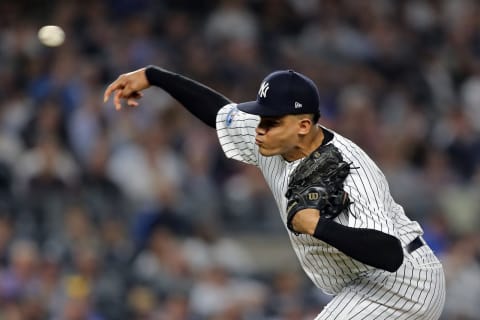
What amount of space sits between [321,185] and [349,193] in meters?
0.13

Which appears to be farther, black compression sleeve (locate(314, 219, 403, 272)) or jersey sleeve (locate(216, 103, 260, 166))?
jersey sleeve (locate(216, 103, 260, 166))

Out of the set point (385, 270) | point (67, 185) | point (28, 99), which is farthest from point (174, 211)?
point (385, 270)

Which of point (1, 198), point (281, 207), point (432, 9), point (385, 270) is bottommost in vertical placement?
point (385, 270)

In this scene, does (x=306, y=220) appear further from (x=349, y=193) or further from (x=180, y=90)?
(x=180, y=90)

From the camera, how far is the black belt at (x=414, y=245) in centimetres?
461

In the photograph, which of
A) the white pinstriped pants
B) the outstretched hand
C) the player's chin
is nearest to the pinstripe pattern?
the white pinstriped pants

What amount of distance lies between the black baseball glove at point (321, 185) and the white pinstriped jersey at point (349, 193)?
0.04 meters

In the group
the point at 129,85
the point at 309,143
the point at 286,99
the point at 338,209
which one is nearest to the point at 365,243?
the point at 338,209

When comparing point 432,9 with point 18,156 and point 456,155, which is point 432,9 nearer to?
point 456,155

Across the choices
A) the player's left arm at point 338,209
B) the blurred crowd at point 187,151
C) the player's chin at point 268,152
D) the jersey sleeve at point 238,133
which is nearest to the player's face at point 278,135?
the player's chin at point 268,152

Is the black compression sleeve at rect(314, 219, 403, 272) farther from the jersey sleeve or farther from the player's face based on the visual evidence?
the jersey sleeve

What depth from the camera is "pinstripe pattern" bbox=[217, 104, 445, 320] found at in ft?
14.4

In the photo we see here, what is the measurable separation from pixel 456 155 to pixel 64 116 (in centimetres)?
353

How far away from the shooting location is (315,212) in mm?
4133
